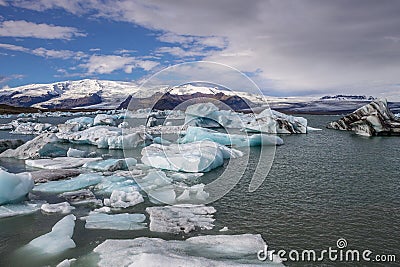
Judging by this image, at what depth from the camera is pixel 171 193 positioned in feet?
31.4

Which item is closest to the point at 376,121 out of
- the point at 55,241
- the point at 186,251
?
the point at 186,251

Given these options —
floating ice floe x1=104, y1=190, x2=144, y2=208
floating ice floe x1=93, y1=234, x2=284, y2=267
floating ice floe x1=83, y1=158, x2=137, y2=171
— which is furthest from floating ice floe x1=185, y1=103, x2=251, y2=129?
floating ice floe x1=93, y1=234, x2=284, y2=267

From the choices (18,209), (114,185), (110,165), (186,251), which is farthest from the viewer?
(110,165)

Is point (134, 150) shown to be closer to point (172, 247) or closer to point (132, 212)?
point (132, 212)

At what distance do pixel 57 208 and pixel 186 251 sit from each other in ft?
13.5

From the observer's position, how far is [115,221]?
7434 mm

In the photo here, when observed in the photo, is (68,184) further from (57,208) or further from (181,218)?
(181,218)

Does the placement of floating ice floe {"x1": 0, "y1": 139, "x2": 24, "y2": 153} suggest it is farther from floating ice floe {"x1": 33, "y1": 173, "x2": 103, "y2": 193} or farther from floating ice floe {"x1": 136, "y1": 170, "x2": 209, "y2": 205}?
floating ice floe {"x1": 136, "y1": 170, "x2": 209, "y2": 205}

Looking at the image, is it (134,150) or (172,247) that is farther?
(134,150)

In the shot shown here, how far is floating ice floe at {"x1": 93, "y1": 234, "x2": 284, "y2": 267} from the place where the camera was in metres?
5.23

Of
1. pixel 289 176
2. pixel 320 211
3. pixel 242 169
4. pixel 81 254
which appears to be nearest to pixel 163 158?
pixel 242 169

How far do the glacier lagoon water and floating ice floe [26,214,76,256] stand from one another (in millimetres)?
170

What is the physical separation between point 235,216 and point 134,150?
40.6 feet

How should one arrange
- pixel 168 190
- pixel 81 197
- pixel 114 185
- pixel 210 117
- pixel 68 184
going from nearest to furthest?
pixel 81 197 < pixel 168 190 < pixel 114 185 < pixel 68 184 < pixel 210 117
